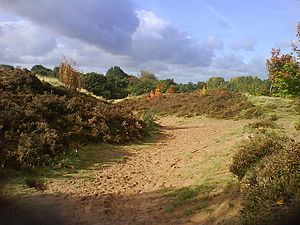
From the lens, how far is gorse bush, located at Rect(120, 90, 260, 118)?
2122 cm

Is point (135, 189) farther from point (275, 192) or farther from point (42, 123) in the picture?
point (42, 123)

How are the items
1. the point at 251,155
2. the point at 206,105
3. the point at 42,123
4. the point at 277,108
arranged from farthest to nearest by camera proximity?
the point at 206,105 → the point at 277,108 → the point at 42,123 → the point at 251,155

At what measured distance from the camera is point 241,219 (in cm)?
532

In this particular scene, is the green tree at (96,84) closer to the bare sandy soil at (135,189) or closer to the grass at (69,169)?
the bare sandy soil at (135,189)

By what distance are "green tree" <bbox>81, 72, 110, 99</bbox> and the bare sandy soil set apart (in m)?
26.6

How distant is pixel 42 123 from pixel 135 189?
13.2 feet

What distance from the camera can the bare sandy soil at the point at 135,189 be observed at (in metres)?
6.59

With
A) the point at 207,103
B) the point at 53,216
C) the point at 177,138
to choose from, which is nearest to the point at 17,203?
the point at 53,216

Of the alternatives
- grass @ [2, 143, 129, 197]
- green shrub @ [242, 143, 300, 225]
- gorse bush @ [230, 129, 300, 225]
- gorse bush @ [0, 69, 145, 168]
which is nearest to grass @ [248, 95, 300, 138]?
gorse bush @ [0, 69, 145, 168]

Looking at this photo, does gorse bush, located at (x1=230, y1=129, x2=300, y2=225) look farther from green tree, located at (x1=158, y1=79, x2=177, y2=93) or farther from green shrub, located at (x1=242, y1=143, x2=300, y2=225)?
green tree, located at (x1=158, y1=79, x2=177, y2=93)

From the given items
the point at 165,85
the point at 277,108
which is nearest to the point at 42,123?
the point at 277,108

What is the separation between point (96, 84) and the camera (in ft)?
129

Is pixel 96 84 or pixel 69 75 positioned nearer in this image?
pixel 69 75

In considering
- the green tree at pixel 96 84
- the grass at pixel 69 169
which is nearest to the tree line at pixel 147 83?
the green tree at pixel 96 84
